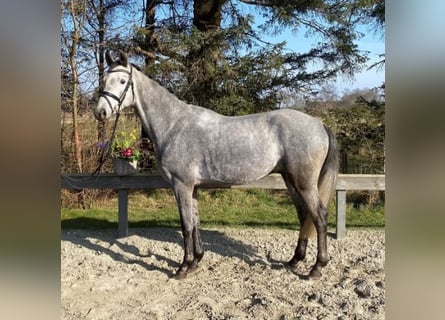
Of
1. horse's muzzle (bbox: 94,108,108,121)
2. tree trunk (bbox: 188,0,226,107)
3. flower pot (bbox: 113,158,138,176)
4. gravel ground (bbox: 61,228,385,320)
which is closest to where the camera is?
gravel ground (bbox: 61,228,385,320)

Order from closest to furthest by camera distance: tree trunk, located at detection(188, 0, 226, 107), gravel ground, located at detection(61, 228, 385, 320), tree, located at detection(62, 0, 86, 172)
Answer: gravel ground, located at detection(61, 228, 385, 320), tree trunk, located at detection(188, 0, 226, 107), tree, located at detection(62, 0, 86, 172)

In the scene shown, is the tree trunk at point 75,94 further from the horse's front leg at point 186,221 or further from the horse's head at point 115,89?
the horse's front leg at point 186,221

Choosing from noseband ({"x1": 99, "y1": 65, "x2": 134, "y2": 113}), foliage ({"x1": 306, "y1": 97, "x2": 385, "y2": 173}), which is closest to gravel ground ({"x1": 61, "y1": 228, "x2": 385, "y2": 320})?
noseband ({"x1": 99, "y1": 65, "x2": 134, "y2": 113})

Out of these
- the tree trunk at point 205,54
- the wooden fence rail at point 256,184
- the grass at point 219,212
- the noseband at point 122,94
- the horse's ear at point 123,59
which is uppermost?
the tree trunk at point 205,54

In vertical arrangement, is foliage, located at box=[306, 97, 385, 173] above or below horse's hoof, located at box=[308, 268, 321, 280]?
above

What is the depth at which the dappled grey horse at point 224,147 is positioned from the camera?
10.9 ft

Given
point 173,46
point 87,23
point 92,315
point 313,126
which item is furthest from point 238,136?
point 87,23

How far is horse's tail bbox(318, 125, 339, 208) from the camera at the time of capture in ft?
11.3

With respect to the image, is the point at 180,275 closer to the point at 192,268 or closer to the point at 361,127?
the point at 192,268

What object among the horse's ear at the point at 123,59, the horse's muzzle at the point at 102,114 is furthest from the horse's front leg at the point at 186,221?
the horse's ear at the point at 123,59

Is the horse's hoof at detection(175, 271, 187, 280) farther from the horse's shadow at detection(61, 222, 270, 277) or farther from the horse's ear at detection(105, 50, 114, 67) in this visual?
the horse's ear at detection(105, 50, 114, 67)

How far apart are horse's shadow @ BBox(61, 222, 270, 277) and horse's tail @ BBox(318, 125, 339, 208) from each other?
2.87 ft
